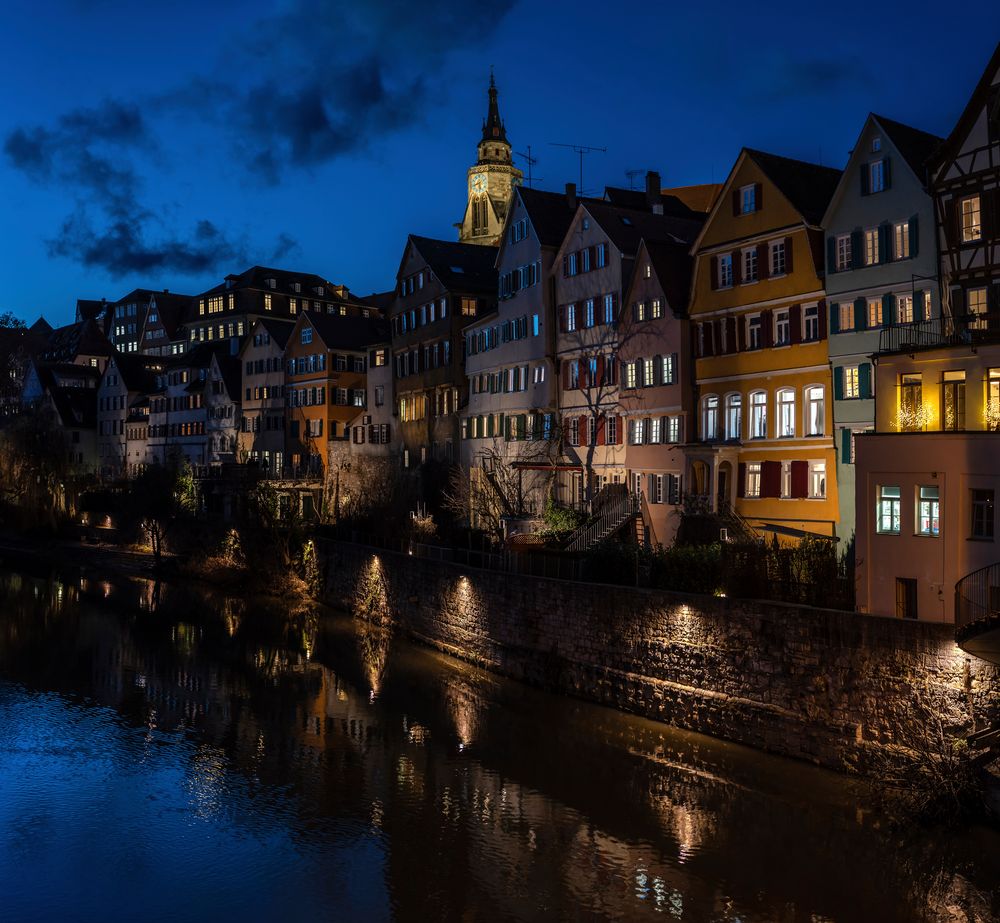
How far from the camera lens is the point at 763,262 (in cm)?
3534

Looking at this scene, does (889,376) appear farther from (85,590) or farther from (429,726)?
(85,590)

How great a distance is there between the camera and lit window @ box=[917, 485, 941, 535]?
23.3 meters

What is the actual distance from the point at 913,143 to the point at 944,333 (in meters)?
7.20

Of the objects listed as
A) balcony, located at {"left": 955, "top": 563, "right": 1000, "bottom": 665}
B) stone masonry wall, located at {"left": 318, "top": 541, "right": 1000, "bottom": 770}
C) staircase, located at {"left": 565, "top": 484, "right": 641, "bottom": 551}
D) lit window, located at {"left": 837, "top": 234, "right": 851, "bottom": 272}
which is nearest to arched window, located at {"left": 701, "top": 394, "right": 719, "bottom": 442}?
staircase, located at {"left": 565, "top": 484, "right": 641, "bottom": 551}

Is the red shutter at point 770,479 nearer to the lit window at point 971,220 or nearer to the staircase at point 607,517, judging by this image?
the staircase at point 607,517

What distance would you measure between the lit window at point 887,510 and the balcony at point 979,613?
91.8 inches

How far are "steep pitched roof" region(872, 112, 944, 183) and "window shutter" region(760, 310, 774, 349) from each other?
22.0 ft

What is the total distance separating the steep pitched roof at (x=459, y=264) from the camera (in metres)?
56.5

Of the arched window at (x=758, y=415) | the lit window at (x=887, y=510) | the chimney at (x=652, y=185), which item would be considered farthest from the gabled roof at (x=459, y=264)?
the lit window at (x=887, y=510)

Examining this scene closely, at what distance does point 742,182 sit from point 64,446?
62.3 meters

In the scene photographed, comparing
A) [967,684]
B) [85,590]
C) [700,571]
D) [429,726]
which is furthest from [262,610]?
[967,684]

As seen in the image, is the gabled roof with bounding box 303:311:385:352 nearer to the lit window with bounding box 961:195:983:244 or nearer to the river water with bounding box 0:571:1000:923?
the river water with bounding box 0:571:1000:923

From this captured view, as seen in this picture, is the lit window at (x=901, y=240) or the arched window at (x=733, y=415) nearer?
the lit window at (x=901, y=240)

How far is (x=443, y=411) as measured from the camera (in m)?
56.2
